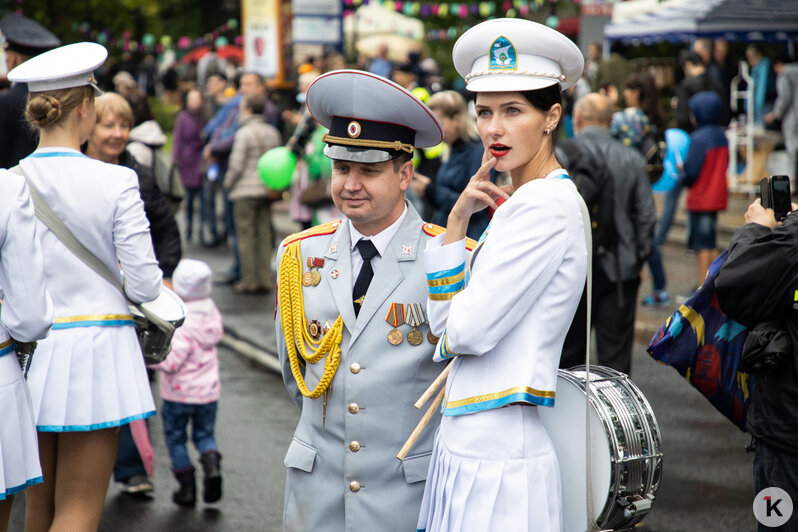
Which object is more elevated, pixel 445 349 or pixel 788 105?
pixel 445 349

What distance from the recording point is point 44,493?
13.5 ft

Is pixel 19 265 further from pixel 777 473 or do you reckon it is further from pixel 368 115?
pixel 777 473

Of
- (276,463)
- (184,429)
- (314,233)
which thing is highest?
(314,233)

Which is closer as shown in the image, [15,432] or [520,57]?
[520,57]

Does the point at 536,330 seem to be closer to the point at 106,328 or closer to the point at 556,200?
the point at 556,200

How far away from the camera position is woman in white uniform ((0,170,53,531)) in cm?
339

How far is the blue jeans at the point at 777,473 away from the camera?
361cm

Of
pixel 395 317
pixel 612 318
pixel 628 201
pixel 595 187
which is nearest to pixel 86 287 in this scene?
pixel 395 317

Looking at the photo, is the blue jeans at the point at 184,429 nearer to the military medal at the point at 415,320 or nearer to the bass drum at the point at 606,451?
the military medal at the point at 415,320

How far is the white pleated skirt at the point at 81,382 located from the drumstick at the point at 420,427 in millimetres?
1451

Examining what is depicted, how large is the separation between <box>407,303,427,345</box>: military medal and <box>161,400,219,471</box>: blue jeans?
9.13ft

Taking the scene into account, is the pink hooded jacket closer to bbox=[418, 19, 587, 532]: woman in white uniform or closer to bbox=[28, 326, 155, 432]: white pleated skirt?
bbox=[28, 326, 155, 432]: white pleated skirt

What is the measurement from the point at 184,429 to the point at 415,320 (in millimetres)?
2902

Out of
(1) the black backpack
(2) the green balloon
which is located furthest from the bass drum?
(2) the green balloon
